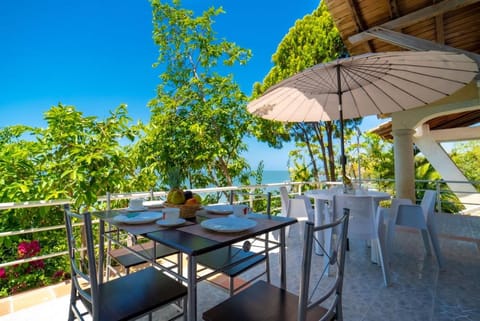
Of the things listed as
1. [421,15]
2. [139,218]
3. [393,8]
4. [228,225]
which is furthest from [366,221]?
[393,8]

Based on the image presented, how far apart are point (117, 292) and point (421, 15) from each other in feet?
14.8

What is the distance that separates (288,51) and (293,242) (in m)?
5.90

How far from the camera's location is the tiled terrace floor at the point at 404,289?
5.71 ft

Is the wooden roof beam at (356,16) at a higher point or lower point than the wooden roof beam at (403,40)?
higher

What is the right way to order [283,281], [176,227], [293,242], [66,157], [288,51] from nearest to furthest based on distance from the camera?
1. [176,227]
2. [283,281]
3. [66,157]
4. [293,242]
5. [288,51]

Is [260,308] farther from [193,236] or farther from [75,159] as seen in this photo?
[75,159]

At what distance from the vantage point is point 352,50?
451 centimetres

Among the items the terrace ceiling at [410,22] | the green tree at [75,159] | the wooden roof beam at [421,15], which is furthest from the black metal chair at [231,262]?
the wooden roof beam at [421,15]

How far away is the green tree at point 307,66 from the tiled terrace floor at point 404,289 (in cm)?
386

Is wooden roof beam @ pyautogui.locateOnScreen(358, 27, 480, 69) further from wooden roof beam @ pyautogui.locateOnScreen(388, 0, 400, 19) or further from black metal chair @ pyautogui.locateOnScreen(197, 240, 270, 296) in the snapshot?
black metal chair @ pyautogui.locateOnScreen(197, 240, 270, 296)

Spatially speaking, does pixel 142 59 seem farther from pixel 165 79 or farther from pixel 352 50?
pixel 352 50

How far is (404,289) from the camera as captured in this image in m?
2.06

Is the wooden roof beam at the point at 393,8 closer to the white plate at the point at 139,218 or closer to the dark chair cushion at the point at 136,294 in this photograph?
the white plate at the point at 139,218

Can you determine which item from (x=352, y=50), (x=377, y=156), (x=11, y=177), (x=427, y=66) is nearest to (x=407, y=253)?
(x=427, y=66)
